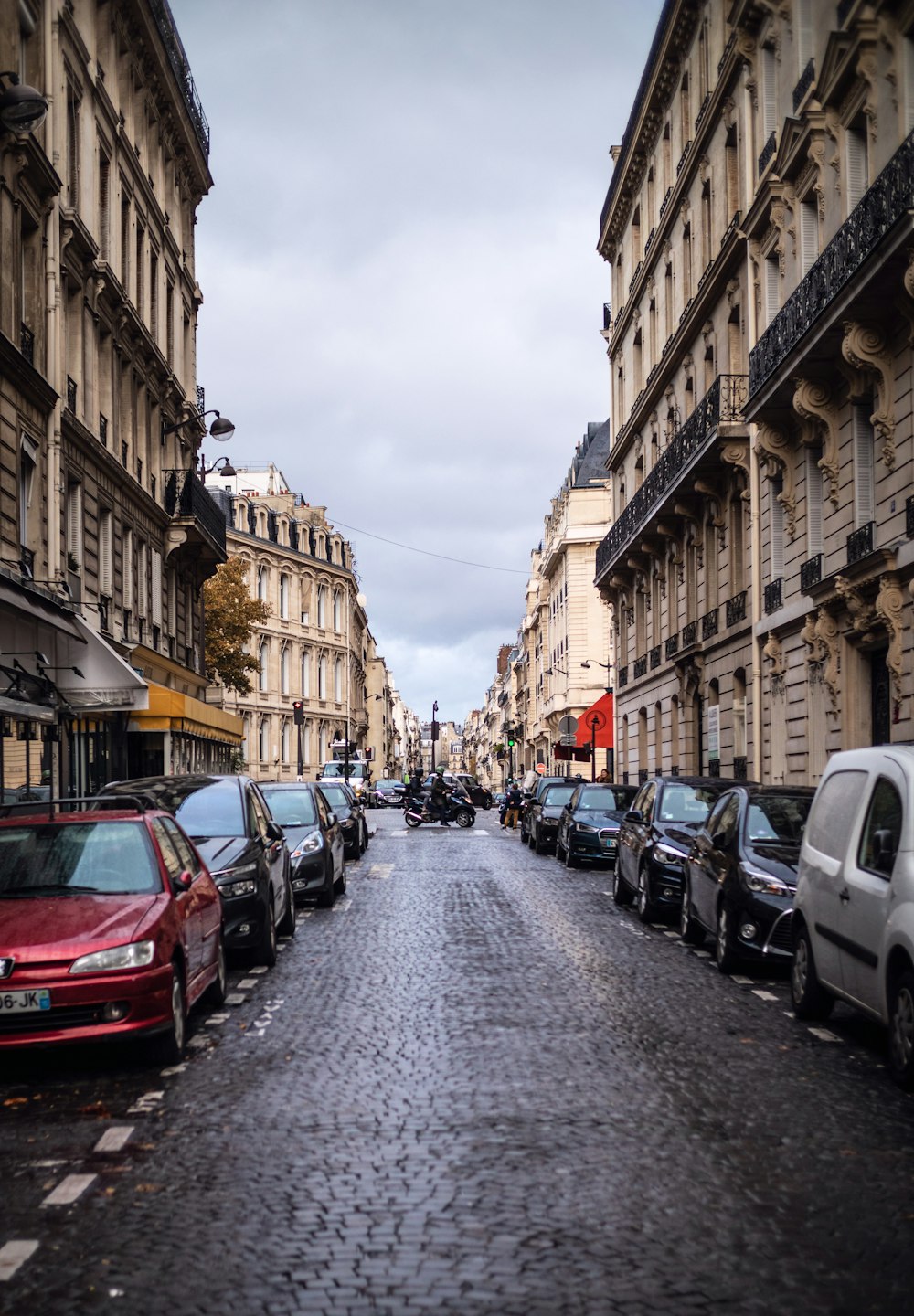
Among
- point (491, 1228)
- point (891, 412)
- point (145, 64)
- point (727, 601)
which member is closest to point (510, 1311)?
point (491, 1228)

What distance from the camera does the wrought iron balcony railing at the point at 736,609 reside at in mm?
30094

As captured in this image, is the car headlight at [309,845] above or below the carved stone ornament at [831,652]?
below

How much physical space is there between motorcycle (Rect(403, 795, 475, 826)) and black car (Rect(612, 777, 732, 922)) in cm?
2501

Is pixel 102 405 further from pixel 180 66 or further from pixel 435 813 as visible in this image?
pixel 435 813

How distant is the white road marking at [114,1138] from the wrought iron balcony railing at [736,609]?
948 inches

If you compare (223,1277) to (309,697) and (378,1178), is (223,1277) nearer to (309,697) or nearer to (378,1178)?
(378,1178)

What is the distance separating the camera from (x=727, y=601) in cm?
3131

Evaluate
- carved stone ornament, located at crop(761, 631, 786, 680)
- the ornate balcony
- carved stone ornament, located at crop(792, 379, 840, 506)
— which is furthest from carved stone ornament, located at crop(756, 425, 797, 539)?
the ornate balcony

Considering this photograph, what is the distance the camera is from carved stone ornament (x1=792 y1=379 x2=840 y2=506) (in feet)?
Result: 75.8

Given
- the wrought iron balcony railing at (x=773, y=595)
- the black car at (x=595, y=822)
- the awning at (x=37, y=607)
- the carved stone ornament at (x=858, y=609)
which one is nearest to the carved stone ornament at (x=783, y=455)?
the wrought iron balcony railing at (x=773, y=595)

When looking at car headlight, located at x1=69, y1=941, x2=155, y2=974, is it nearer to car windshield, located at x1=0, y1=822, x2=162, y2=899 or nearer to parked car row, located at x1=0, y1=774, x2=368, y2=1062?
parked car row, located at x1=0, y1=774, x2=368, y2=1062

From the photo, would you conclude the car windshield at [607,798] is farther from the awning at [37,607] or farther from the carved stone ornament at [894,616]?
the awning at [37,607]

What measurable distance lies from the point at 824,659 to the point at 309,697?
217 feet

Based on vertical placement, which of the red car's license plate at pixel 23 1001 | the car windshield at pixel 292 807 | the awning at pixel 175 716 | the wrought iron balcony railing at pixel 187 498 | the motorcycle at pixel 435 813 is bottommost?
the motorcycle at pixel 435 813
